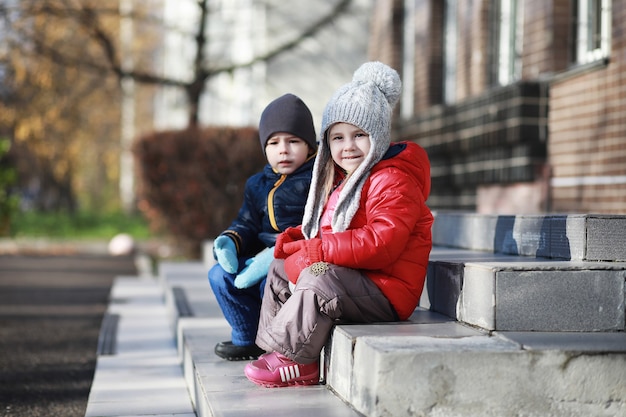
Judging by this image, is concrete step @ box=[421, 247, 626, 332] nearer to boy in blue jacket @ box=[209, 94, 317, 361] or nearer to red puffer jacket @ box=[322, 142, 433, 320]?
red puffer jacket @ box=[322, 142, 433, 320]

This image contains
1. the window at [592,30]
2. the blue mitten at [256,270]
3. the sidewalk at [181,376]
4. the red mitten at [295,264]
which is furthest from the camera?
the window at [592,30]

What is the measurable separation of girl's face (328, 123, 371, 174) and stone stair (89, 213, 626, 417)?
667 mm

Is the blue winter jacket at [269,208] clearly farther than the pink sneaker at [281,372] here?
Yes

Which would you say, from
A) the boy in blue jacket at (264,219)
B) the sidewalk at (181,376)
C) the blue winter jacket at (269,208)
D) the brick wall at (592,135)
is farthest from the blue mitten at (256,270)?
the brick wall at (592,135)

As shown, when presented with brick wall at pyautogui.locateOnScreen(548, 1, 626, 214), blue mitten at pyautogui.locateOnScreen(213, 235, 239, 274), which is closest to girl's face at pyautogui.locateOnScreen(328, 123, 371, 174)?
blue mitten at pyautogui.locateOnScreen(213, 235, 239, 274)

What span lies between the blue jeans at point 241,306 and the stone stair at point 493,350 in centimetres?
22

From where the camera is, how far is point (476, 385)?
3.11 m

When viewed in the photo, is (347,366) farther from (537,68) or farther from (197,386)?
(537,68)

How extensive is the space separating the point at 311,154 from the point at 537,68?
460 cm

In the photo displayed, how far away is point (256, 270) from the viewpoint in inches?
168

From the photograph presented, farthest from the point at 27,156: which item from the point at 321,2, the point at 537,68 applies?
the point at 537,68

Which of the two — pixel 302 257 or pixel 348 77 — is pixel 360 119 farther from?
pixel 348 77

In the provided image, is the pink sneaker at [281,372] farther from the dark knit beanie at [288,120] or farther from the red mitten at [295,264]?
the dark knit beanie at [288,120]

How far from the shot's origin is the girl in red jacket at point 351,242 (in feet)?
11.6
